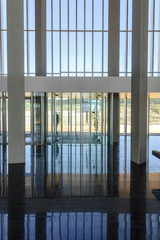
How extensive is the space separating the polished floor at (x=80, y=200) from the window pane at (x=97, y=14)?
1307 centimetres

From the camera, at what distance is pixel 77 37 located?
760 inches

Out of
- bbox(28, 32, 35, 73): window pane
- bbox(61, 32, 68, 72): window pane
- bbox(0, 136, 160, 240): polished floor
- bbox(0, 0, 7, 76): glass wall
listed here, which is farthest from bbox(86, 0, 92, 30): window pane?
bbox(0, 136, 160, 240): polished floor

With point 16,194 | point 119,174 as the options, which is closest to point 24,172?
point 16,194

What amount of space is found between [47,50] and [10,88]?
10529 millimetres

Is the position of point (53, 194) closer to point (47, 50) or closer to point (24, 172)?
point (24, 172)

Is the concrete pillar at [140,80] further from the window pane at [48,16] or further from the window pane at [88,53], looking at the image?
the window pane at [48,16]

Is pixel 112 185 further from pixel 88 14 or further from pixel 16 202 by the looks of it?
pixel 88 14

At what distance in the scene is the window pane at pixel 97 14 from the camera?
1908cm

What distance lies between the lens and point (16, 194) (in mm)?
5930

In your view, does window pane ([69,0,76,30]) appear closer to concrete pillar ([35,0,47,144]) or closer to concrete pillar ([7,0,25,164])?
concrete pillar ([35,0,47,144])

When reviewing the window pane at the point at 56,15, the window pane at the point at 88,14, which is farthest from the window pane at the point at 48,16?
the window pane at the point at 88,14

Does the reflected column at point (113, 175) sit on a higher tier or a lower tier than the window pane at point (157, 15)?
lower

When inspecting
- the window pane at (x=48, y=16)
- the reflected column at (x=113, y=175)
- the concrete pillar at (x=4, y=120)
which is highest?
the window pane at (x=48, y=16)

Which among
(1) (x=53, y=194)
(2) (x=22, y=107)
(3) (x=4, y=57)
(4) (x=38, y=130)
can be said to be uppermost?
(3) (x=4, y=57)
